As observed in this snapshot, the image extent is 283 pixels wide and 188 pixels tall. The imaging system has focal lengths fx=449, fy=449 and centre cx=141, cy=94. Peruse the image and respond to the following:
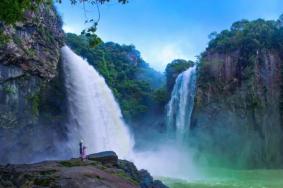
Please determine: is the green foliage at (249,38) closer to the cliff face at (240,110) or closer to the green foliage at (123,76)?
the cliff face at (240,110)

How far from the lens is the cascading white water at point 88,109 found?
33406mm

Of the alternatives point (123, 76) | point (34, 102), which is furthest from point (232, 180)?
point (123, 76)

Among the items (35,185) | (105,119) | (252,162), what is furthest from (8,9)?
(252,162)

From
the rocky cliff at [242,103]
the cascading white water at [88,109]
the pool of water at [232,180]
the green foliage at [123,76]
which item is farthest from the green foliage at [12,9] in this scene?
the green foliage at [123,76]

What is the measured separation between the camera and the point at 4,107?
2678 centimetres

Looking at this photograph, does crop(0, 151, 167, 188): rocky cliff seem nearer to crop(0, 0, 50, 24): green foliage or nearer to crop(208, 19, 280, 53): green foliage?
crop(0, 0, 50, 24): green foliage

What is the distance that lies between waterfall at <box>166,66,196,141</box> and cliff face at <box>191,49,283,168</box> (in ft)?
3.61

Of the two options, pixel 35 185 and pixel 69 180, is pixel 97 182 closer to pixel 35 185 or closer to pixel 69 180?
pixel 69 180

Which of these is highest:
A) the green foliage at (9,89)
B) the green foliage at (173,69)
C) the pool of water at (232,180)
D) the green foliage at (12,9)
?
the green foliage at (173,69)

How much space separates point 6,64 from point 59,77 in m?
6.90

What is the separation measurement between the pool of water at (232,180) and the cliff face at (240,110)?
3524 mm

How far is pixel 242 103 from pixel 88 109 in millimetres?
13620

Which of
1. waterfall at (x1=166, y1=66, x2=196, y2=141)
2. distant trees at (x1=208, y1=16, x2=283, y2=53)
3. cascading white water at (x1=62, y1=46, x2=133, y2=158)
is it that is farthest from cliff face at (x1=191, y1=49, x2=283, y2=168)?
cascading white water at (x1=62, y1=46, x2=133, y2=158)

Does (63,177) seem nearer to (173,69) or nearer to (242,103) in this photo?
(242,103)
